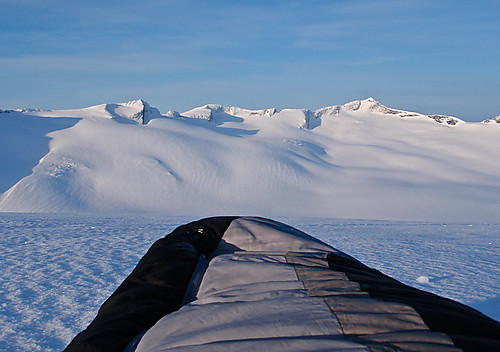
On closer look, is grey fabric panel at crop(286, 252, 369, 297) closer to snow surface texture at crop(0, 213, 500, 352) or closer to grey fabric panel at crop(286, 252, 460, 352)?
grey fabric panel at crop(286, 252, 460, 352)

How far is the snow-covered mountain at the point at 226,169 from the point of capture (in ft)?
43.4

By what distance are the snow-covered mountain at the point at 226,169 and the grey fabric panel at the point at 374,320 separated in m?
10.9

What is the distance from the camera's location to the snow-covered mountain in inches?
521

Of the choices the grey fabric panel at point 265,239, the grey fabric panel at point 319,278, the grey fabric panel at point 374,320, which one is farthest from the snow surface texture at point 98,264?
the grey fabric panel at point 374,320

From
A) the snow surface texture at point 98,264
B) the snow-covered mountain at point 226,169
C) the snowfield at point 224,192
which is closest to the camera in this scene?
the snow surface texture at point 98,264

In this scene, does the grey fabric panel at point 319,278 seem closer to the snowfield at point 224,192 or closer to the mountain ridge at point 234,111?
the snowfield at point 224,192

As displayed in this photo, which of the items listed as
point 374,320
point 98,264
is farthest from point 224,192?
point 374,320

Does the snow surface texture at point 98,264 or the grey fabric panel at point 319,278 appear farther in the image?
the snow surface texture at point 98,264

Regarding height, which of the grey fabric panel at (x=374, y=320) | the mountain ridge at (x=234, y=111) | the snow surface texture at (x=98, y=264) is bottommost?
the snow surface texture at (x=98, y=264)

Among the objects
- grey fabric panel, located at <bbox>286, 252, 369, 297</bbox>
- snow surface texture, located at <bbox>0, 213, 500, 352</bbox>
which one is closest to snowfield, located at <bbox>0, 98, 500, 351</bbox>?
snow surface texture, located at <bbox>0, 213, 500, 352</bbox>

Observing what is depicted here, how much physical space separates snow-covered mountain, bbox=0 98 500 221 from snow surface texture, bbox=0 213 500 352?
5.64 meters

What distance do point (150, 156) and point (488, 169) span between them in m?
14.9

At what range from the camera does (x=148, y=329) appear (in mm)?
1561

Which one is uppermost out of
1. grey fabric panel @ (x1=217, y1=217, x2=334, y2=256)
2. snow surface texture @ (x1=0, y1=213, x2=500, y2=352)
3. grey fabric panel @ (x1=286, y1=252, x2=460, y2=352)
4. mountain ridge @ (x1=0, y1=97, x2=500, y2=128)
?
mountain ridge @ (x1=0, y1=97, x2=500, y2=128)
